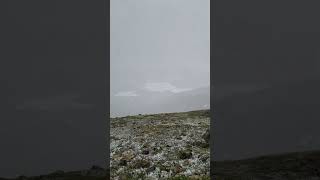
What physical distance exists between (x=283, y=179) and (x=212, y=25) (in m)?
13.0

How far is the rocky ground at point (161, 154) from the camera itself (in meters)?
35.2

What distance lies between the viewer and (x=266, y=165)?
4169cm

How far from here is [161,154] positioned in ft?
140

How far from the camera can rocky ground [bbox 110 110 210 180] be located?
35.2 meters

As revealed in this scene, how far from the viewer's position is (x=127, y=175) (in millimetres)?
35156

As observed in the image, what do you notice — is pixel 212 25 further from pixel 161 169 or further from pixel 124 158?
pixel 124 158

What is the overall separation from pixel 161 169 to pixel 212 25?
12.7 meters
